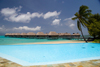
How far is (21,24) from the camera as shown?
102 ft

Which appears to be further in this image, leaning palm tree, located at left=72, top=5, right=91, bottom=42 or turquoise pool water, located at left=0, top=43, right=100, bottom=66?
leaning palm tree, located at left=72, top=5, right=91, bottom=42

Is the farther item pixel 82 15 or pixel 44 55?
pixel 82 15

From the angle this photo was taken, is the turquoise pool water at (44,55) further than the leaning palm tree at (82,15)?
No

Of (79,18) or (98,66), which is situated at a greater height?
(79,18)

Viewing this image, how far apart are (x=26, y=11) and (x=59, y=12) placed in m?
8.61

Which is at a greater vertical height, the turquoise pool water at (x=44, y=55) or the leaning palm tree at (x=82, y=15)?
the leaning palm tree at (x=82, y=15)

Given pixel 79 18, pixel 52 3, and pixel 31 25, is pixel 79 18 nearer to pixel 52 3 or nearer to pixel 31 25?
Result: pixel 52 3

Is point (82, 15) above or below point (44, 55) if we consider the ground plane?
above

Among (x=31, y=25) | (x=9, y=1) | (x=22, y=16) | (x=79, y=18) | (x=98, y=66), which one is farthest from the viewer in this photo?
(x=31, y=25)

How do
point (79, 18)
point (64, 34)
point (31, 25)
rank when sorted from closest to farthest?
point (79, 18) < point (64, 34) < point (31, 25)

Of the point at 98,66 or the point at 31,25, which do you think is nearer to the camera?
the point at 98,66

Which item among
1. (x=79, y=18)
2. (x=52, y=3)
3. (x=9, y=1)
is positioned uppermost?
(x=9, y=1)

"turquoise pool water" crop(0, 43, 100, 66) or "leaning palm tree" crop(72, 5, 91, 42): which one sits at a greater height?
"leaning palm tree" crop(72, 5, 91, 42)

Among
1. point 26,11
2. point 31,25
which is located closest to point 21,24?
point 31,25
